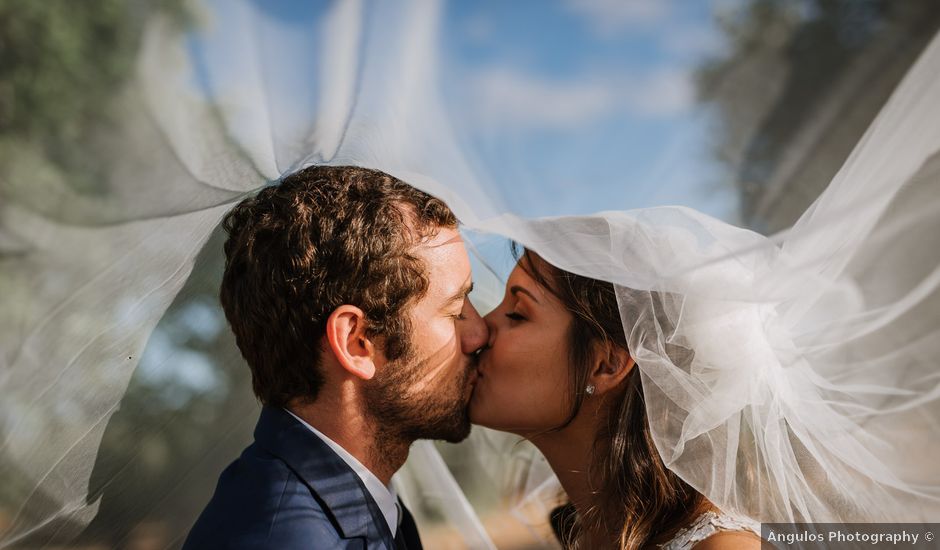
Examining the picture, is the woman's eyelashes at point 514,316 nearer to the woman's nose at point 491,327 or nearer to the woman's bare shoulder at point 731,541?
the woman's nose at point 491,327

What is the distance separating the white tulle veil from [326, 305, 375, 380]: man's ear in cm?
55

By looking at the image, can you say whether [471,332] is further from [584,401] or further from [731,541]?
[731,541]

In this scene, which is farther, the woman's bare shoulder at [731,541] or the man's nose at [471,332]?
the man's nose at [471,332]

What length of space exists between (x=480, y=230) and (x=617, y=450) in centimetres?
114

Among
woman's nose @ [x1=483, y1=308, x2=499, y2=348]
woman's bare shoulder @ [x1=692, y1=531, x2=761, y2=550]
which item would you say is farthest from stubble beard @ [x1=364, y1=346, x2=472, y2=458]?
woman's bare shoulder @ [x1=692, y1=531, x2=761, y2=550]

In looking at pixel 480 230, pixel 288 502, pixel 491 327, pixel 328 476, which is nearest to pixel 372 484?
pixel 328 476

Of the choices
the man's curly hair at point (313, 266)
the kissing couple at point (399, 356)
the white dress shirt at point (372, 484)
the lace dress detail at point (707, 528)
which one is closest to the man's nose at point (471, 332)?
the kissing couple at point (399, 356)

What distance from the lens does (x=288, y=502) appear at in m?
2.53

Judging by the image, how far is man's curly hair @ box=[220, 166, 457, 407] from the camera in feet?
9.42

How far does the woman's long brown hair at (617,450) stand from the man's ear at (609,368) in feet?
0.09

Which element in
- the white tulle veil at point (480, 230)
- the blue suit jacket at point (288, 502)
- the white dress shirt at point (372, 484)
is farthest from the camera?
the white dress shirt at point (372, 484)

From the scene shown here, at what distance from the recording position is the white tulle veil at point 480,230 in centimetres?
193

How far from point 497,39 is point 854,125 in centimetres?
80

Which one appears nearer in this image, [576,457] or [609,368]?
[609,368]
